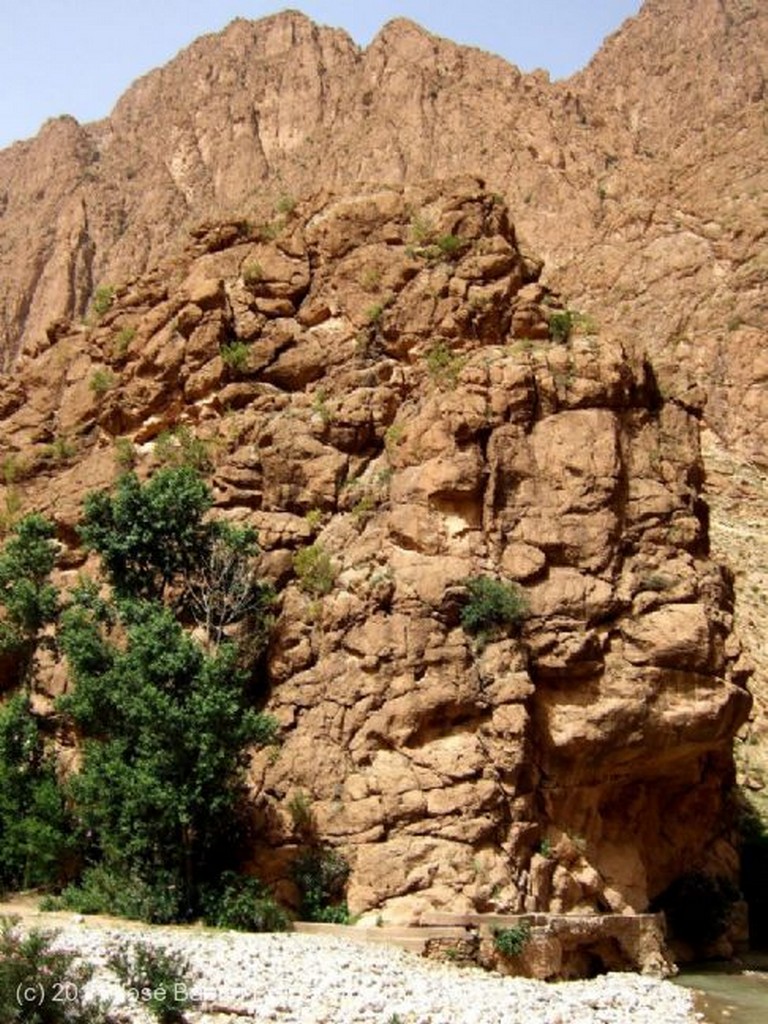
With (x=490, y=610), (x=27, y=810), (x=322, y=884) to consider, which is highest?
(x=490, y=610)

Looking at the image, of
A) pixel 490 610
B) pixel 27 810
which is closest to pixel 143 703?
pixel 27 810

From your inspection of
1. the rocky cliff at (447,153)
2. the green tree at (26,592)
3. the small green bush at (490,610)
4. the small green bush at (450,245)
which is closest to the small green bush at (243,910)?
the small green bush at (490,610)

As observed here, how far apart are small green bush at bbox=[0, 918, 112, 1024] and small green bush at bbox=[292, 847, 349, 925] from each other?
316 inches

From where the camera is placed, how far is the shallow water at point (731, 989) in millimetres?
17578

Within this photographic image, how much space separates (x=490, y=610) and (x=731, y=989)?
817 centimetres

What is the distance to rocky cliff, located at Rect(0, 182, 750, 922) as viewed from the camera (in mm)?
20031

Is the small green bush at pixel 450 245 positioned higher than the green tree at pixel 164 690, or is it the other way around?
the small green bush at pixel 450 245

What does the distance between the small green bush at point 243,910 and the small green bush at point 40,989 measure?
281 inches

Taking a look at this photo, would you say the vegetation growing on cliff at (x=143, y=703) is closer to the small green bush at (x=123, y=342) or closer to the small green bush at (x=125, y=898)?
the small green bush at (x=125, y=898)

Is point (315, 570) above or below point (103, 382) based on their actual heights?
below

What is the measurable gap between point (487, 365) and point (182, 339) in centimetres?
819

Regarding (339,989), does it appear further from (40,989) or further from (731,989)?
(731,989)

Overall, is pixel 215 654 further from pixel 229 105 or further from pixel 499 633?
pixel 229 105

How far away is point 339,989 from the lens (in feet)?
45.6
